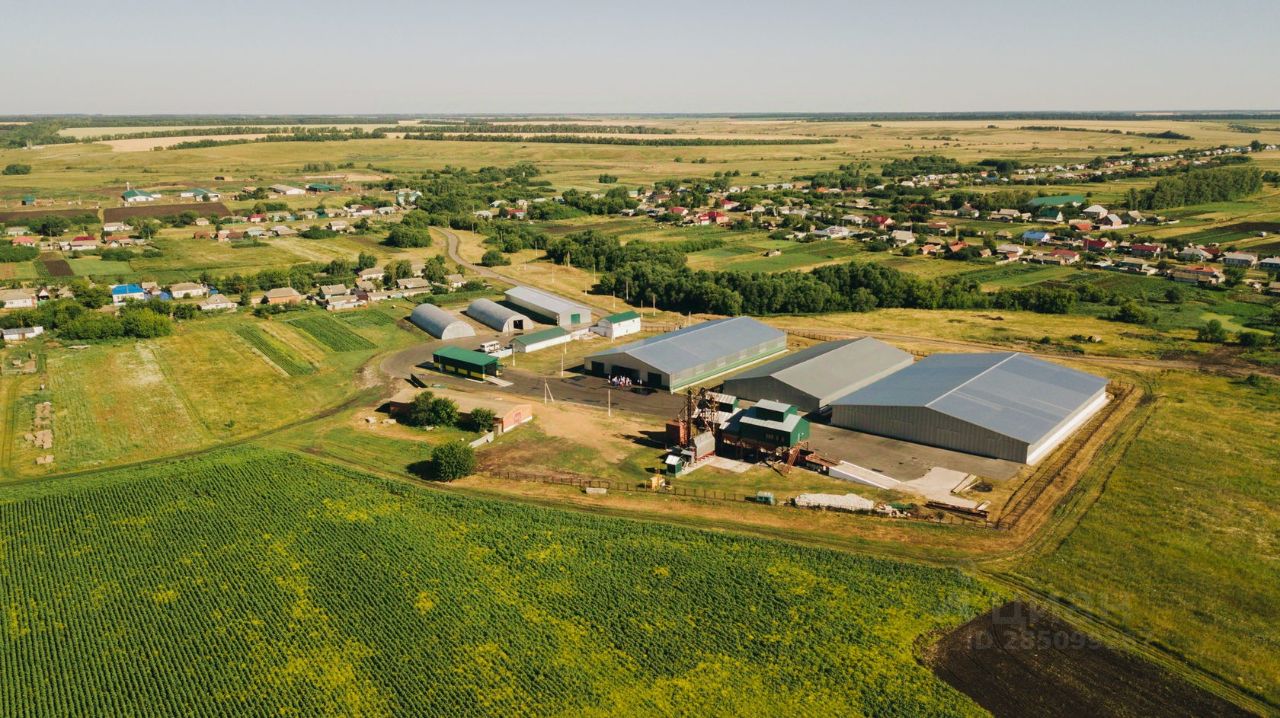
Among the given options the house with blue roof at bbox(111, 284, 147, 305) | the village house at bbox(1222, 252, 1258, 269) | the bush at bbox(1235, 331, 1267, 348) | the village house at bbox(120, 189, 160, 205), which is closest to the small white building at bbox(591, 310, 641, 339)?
the house with blue roof at bbox(111, 284, 147, 305)

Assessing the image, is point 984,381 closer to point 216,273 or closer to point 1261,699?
point 1261,699

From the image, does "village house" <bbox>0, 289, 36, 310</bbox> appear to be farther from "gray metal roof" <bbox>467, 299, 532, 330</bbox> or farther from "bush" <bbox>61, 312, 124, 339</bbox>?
"gray metal roof" <bbox>467, 299, 532, 330</bbox>

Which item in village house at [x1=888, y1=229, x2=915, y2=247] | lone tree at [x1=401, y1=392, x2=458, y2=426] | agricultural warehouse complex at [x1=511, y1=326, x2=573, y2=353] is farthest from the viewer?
village house at [x1=888, y1=229, x2=915, y2=247]

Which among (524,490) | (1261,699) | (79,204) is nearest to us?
(1261,699)

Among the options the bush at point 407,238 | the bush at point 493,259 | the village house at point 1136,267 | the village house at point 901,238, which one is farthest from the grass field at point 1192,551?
the bush at point 407,238

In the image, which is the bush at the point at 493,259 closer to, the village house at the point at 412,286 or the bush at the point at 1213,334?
the village house at the point at 412,286

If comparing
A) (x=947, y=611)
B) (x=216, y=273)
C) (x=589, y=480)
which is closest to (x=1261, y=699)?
(x=947, y=611)
